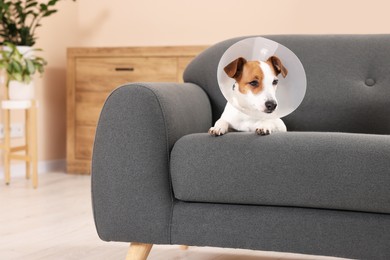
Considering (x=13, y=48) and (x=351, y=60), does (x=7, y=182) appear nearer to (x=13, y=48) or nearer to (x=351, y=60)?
(x=13, y=48)

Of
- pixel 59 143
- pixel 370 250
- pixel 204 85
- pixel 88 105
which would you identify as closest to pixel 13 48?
pixel 88 105

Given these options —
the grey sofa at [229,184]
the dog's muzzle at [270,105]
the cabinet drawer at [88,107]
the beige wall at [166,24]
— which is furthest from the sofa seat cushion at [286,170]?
the cabinet drawer at [88,107]

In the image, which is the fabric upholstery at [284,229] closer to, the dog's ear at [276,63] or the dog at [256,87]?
the dog at [256,87]

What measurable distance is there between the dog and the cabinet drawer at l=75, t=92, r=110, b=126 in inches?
94.2

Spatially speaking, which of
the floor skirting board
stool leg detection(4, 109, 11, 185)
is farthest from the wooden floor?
the floor skirting board

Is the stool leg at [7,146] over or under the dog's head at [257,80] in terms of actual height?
under

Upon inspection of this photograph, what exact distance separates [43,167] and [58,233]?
1.92 metres

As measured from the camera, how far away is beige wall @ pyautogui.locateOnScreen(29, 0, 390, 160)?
12.8 ft

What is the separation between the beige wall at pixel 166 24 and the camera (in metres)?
3.91

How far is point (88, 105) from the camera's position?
4207 mm

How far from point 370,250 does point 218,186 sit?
441mm

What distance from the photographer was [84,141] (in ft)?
13.8

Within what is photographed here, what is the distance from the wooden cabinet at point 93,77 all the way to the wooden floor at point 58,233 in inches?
24.3

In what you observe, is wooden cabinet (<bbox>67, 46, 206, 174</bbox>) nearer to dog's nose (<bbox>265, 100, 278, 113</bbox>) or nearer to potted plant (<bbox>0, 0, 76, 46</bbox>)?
potted plant (<bbox>0, 0, 76, 46</bbox>)
